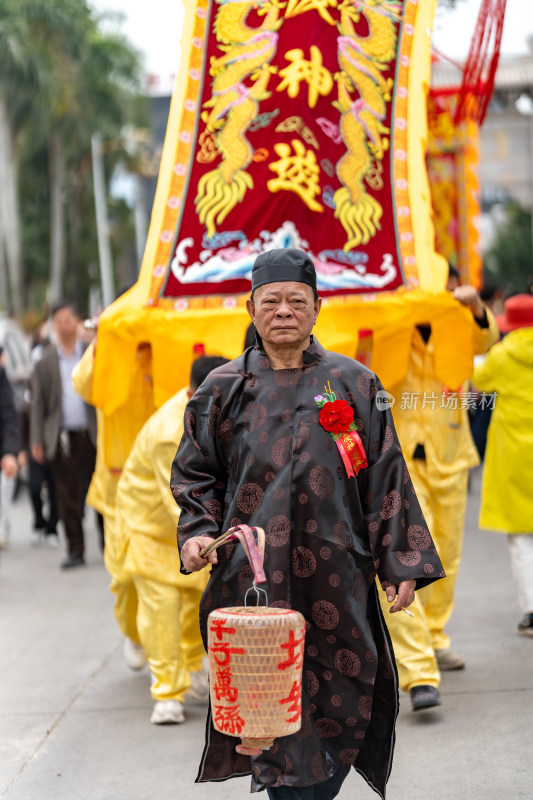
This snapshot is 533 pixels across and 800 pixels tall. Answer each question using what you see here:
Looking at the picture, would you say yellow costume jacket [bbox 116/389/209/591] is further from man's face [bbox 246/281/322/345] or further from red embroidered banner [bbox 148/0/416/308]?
man's face [bbox 246/281/322/345]

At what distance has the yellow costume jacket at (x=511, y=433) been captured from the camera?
6.37m

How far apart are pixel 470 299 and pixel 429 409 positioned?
54cm

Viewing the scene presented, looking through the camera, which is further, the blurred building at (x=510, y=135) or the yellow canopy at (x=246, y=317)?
the blurred building at (x=510, y=135)

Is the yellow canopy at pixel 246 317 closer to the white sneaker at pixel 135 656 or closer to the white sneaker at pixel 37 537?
the white sneaker at pixel 135 656

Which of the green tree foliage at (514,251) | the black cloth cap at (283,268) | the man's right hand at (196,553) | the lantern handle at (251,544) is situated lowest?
the green tree foliage at (514,251)

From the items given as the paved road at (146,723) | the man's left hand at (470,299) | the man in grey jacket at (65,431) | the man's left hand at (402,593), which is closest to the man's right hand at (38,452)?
the man in grey jacket at (65,431)

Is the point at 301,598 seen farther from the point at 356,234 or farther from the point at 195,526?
the point at 356,234

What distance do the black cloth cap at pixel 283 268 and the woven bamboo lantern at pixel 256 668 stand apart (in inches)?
28.9

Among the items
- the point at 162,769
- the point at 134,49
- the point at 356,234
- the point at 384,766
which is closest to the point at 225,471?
the point at 384,766

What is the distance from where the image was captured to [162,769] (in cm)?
457

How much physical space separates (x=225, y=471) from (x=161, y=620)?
1.82 meters

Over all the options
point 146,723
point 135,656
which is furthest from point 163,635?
point 135,656

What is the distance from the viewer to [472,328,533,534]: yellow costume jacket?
20.9ft

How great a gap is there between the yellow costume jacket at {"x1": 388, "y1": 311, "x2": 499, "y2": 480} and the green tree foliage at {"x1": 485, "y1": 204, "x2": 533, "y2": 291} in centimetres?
4342
